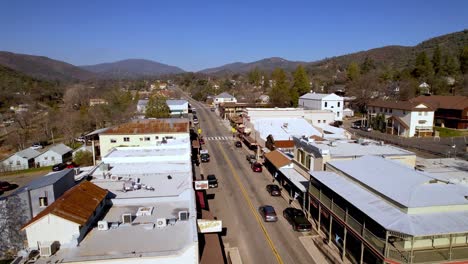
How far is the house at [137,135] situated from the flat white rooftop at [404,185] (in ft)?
80.4

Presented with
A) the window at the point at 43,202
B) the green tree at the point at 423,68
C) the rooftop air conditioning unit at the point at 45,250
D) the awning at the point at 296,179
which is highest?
the green tree at the point at 423,68

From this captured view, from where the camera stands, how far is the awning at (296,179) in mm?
23500

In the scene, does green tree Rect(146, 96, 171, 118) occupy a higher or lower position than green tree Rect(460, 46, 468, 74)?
lower

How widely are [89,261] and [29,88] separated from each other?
152m

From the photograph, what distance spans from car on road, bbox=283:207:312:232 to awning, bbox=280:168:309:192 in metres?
1.84

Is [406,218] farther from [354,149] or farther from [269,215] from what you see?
[354,149]

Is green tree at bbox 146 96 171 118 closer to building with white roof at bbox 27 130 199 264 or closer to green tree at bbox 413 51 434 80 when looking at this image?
building with white roof at bbox 27 130 199 264

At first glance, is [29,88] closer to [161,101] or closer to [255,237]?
[161,101]

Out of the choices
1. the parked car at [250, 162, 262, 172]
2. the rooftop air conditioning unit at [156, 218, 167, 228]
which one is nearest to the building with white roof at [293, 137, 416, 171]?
the parked car at [250, 162, 262, 172]

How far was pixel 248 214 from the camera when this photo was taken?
23.9 metres

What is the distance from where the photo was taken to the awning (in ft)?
77.1

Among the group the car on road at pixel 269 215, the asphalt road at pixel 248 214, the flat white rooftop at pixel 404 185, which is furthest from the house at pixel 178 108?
the flat white rooftop at pixel 404 185

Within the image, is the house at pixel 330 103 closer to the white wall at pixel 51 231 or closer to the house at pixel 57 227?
the house at pixel 57 227

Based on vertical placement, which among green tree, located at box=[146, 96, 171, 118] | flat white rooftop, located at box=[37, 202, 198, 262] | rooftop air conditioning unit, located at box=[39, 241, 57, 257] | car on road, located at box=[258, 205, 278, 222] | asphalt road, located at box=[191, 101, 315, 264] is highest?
green tree, located at box=[146, 96, 171, 118]
